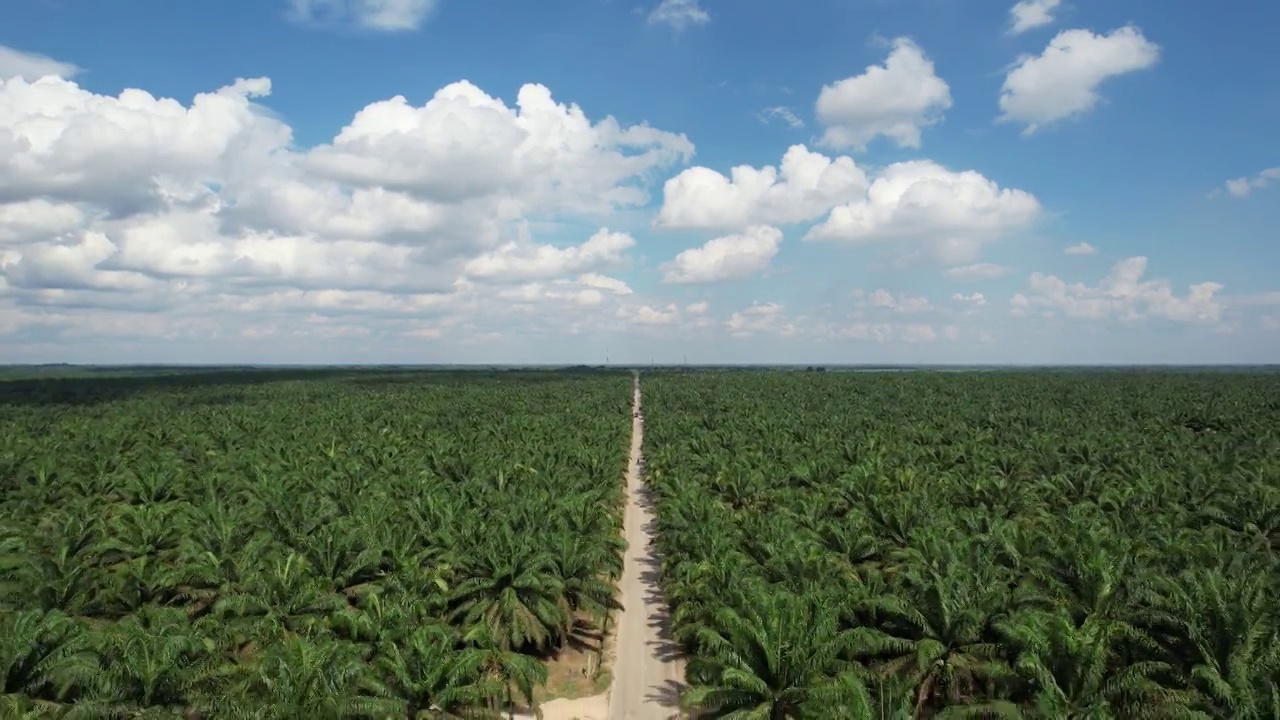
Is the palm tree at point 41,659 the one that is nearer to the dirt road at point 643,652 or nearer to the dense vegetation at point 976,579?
the dirt road at point 643,652

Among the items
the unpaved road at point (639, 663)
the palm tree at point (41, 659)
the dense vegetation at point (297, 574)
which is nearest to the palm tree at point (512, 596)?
the dense vegetation at point (297, 574)

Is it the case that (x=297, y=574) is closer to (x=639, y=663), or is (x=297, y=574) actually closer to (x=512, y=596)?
(x=512, y=596)

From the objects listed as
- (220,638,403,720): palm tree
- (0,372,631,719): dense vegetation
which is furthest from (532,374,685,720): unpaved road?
(220,638,403,720): palm tree

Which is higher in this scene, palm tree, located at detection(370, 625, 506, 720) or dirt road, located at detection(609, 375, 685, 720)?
palm tree, located at detection(370, 625, 506, 720)

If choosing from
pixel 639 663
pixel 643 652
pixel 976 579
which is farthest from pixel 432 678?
pixel 976 579

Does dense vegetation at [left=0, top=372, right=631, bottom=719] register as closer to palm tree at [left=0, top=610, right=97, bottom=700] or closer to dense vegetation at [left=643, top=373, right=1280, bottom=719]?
palm tree at [left=0, top=610, right=97, bottom=700]
